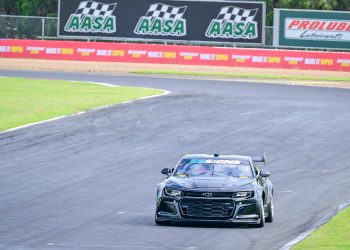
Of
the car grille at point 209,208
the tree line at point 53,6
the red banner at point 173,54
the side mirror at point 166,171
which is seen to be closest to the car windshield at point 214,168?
the side mirror at point 166,171

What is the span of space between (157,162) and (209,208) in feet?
33.8

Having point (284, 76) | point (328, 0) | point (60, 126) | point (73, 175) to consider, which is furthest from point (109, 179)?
point (328, 0)

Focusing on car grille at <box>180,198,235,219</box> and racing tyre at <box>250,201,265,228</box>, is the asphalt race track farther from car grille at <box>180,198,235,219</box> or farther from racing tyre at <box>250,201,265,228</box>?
car grille at <box>180,198,235,219</box>

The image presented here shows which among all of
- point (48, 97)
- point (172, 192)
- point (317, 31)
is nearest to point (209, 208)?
point (172, 192)

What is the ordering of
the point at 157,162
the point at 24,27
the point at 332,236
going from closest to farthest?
the point at 332,236, the point at 157,162, the point at 24,27

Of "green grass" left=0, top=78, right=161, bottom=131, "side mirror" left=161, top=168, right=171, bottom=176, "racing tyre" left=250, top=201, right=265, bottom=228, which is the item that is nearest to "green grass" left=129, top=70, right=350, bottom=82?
"green grass" left=0, top=78, right=161, bottom=131

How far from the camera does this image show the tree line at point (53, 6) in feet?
250

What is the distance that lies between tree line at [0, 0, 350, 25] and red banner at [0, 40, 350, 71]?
59.4 feet

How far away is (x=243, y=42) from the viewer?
6206 cm

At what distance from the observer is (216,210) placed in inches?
717

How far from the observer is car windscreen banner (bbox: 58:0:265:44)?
62312mm

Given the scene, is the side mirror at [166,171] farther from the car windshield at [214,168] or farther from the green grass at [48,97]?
the green grass at [48,97]

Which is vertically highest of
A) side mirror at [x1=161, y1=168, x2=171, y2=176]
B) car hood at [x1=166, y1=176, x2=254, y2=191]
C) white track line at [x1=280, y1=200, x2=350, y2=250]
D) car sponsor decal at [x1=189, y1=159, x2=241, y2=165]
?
car sponsor decal at [x1=189, y1=159, x2=241, y2=165]

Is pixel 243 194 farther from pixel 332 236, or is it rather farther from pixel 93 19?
pixel 93 19
